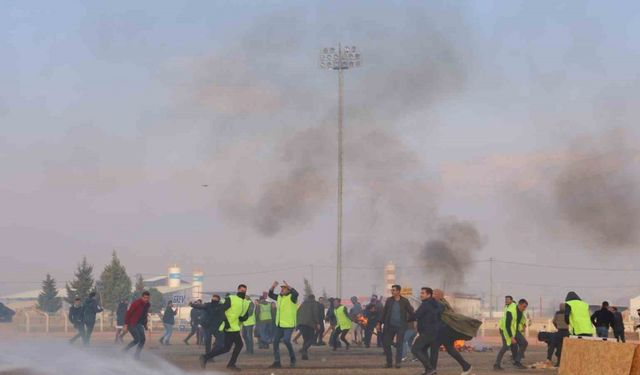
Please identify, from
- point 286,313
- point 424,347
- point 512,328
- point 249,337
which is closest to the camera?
point 424,347

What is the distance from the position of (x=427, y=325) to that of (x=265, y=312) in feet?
53.0

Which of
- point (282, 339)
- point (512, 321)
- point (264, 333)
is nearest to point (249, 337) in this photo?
point (264, 333)

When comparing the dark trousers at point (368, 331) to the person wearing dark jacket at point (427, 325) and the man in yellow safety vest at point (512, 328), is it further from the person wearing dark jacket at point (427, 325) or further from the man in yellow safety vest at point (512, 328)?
the person wearing dark jacket at point (427, 325)

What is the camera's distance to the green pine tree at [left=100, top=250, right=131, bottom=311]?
314ft

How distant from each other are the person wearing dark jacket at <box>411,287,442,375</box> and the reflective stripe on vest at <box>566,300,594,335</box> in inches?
95.6

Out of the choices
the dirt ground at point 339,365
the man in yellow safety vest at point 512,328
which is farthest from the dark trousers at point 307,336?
the man in yellow safety vest at point 512,328

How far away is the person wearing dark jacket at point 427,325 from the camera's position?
20641mm

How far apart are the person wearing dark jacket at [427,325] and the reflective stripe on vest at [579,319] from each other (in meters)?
2.43

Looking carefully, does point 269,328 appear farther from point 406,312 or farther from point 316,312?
point 406,312

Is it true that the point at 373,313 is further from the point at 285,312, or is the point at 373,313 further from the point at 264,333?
the point at 285,312

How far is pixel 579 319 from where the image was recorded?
20781mm

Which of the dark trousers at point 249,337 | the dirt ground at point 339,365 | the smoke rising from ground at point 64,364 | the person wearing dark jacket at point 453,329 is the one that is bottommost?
the dirt ground at point 339,365

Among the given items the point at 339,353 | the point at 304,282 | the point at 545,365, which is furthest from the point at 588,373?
the point at 304,282

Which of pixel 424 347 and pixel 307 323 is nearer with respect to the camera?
pixel 424 347
